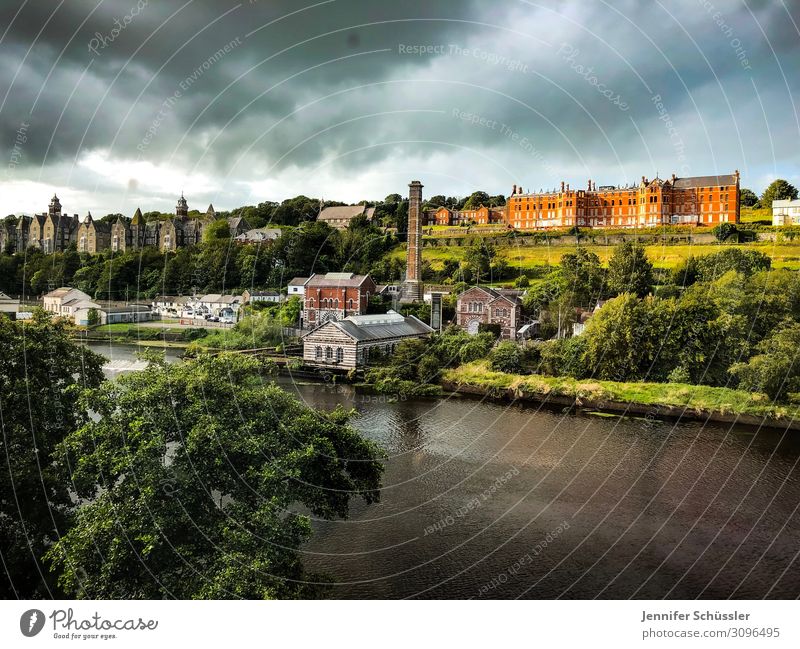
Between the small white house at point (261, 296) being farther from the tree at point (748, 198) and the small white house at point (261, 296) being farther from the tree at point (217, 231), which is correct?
the tree at point (748, 198)

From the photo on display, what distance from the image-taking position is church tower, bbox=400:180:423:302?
2792cm

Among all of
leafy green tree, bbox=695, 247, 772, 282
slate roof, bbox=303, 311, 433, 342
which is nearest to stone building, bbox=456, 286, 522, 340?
slate roof, bbox=303, 311, 433, 342

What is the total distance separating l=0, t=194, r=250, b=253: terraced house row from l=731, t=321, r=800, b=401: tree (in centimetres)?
3194

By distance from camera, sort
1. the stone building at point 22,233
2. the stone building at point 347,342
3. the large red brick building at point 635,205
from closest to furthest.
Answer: the stone building at point 347,342
the large red brick building at point 635,205
the stone building at point 22,233

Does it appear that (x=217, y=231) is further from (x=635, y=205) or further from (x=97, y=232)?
(x=635, y=205)

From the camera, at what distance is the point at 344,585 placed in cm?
→ 701

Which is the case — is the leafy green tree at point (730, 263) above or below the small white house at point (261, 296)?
above

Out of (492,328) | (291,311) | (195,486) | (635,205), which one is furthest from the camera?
(635,205)

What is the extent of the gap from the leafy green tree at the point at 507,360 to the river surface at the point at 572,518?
4773 mm

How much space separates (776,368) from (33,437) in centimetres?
1509

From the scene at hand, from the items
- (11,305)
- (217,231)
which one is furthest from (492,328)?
(217,231)

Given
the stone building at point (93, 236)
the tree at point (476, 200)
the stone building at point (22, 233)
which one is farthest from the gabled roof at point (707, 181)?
the stone building at point (22, 233)

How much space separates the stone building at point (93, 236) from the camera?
138ft

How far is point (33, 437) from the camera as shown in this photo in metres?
7.07
